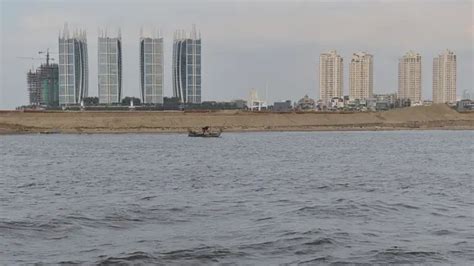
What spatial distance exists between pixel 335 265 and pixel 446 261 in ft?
7.60

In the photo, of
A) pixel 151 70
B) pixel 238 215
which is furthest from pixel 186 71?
pixel 238 215

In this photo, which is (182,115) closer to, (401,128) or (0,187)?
(401,128)

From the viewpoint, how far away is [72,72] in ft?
518

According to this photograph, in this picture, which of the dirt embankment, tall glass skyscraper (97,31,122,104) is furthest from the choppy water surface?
tall glass skyscraper (97,31,122,104)

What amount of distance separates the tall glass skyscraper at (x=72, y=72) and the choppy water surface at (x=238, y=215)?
121636mm

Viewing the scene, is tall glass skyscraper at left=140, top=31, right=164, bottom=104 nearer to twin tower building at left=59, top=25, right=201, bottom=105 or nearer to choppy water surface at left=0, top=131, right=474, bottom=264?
twin tower building at left=59, top=25, right=201, bottom=105

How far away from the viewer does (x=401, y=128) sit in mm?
122875

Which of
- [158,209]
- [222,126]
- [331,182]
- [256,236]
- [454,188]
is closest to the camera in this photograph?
[256,236]

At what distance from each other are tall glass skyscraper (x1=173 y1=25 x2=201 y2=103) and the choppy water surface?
404 ft

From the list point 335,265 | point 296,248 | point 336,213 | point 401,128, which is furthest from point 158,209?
point 401,128

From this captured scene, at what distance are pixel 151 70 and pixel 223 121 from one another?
156ft

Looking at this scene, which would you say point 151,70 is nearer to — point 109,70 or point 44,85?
point 109,70

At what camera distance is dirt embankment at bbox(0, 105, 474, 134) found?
10982cm

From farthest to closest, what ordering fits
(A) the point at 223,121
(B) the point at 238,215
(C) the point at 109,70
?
(C) the point at 109,70
(A) the point at 223,121
(B) the point at 238,215
